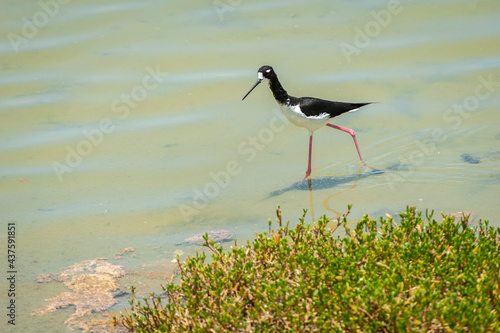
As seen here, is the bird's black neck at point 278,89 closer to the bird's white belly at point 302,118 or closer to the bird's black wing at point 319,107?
the bird's white belly at point 302,118

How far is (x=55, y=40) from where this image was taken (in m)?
12.1

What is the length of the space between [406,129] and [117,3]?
741 cm

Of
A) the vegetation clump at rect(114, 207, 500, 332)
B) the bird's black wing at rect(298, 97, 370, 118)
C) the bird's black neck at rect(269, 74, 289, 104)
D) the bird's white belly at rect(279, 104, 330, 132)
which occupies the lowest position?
the vegetation clump at rect(114, 207, 500, 332)

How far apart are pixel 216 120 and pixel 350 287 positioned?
6190 mm

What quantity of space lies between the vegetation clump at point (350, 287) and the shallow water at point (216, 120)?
210 centimetres

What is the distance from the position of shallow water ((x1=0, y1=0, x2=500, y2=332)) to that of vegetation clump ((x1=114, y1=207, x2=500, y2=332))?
210 cm

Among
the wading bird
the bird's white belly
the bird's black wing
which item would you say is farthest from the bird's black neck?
the bird's black wing

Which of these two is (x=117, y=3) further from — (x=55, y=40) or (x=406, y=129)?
(x=406, y=129)

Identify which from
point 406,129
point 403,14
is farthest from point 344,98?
point 403,14

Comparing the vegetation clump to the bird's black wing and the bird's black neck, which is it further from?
the bird's black neck

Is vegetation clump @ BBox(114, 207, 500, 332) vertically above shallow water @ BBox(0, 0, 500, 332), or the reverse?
shallow water @ BBox(0, 0, 500, 332)

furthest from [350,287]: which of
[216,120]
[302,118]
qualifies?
[216,120]

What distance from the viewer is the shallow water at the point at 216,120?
7.21 m

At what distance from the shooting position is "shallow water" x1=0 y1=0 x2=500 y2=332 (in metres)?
7.21
